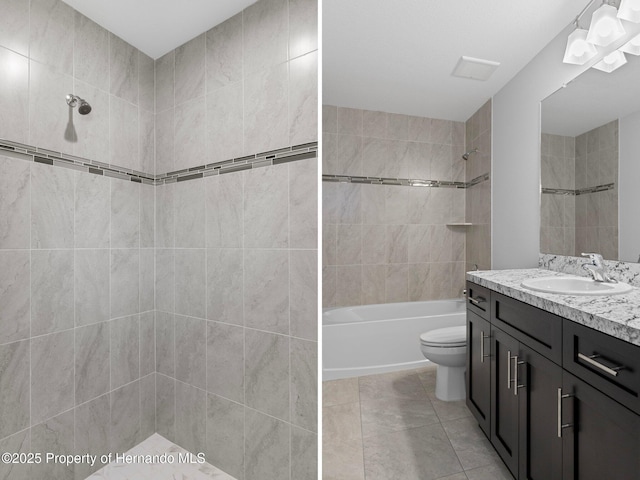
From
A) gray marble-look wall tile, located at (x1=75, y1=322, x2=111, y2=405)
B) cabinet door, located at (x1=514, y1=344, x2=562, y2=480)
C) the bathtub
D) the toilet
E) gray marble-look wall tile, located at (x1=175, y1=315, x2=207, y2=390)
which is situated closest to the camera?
cabinet door, located at (x1=514, y1=344, x2=562, y2=480)

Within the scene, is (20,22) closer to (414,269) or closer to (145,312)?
(145,312)

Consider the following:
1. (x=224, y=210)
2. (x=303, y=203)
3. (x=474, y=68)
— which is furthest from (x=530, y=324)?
(x=474, y=68)

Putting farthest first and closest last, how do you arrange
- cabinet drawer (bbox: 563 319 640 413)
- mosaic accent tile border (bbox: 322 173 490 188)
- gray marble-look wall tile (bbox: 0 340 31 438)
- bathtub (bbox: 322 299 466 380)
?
mosaic accent tile border (bbox: 322 173 490 188)
bathtub (bbox: 322 299 466 380)
gray marble-look wall tile (bbox: 0 340 31 438)
cabinet drawer (bbox: 563 319 640 413)

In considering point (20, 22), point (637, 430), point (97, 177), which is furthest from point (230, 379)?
point (20, 22)

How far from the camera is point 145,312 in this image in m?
1.69

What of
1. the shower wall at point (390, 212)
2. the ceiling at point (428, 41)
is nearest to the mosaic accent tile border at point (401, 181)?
the shower wall at point (390, 212)

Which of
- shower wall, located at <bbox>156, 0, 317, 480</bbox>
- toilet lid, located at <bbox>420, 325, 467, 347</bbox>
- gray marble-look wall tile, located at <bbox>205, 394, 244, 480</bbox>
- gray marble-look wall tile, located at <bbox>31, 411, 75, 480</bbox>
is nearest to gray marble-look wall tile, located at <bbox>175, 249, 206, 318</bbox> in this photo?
shower wall, located at <bbox>156, 0, 317, 480</bbox>

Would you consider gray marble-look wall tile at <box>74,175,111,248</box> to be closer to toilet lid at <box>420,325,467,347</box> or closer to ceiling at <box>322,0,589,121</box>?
ceiling at <box>322,0,589,121</box>

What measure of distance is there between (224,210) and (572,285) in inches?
69.2

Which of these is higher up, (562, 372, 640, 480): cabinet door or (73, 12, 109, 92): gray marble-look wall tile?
(73, 12, 109, 92): gray marble-look wall tile

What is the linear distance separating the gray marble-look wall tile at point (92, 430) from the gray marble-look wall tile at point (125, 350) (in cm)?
10

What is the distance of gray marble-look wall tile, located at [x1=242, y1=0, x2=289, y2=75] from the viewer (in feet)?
4.10

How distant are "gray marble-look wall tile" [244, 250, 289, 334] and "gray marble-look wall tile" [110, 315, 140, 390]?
74cm

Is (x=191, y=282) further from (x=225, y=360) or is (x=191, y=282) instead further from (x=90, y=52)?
(x=90, y=52)
